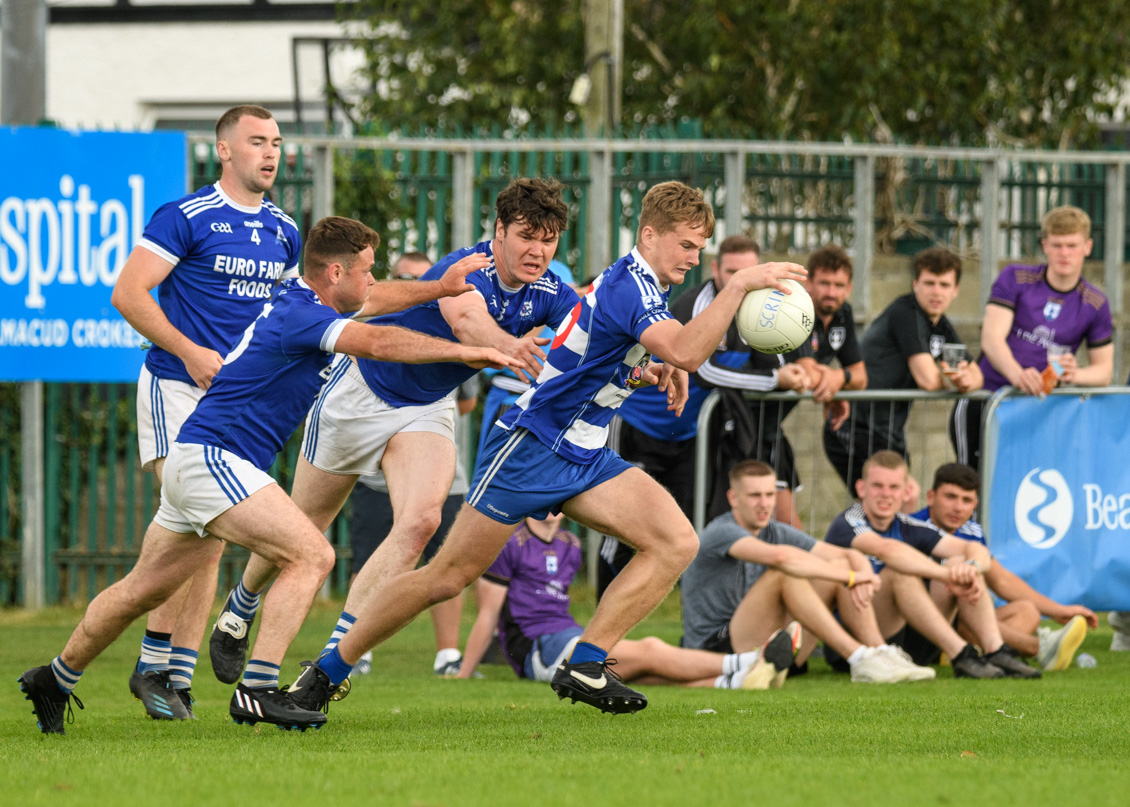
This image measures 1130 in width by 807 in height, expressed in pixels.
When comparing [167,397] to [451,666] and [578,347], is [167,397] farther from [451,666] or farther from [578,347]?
[451,666]

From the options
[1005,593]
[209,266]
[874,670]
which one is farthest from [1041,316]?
[209,266]

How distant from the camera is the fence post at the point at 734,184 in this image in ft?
36.7

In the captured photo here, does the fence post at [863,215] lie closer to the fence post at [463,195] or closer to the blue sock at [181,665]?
the fence post at [463,195]

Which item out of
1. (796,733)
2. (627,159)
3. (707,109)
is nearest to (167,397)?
(796,733)

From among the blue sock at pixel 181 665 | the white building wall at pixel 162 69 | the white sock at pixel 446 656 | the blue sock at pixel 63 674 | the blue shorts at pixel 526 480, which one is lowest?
the white sock at pixel 446 656

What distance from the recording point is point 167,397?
673 cm

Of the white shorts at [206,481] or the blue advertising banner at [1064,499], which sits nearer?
the white shorts at [206,481]

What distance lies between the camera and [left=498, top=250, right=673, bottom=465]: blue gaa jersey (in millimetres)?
6102

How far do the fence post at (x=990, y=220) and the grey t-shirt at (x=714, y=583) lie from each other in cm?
454

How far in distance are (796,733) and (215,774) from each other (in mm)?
2328

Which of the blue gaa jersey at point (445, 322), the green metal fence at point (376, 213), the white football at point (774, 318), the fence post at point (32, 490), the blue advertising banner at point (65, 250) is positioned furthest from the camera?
the green metal fence at point (376, 213)

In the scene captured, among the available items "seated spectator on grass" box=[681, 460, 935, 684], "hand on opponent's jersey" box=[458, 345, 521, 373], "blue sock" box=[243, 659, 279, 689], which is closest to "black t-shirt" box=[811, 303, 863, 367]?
"seated spectator on grass" box=[681, 460, 935, 684]

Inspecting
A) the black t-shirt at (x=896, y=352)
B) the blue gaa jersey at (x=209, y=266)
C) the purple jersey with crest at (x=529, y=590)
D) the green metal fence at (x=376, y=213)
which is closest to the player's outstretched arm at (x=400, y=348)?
the blue gaa jersey at (x=209, y=266)

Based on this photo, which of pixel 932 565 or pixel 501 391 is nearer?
pixel 932 565
